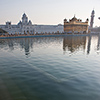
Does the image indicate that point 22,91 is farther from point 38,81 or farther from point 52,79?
point 52,79

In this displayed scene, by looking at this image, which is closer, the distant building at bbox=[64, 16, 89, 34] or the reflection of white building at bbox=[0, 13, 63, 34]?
the distant building at bbox=[64, 16, 89, 34]

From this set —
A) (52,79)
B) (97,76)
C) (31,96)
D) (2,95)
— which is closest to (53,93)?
(31,96)

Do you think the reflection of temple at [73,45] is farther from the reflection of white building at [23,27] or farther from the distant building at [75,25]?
the reflection of white building at [23,27]

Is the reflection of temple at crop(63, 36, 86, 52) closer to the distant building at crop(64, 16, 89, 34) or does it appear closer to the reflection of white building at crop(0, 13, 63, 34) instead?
the distant building at crop(64, 16, 89, 34)

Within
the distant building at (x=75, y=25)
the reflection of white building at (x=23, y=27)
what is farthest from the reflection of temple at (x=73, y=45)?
the reflection of white building at (x=23, y=27)

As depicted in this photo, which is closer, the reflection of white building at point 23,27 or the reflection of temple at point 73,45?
the reflection of temple at point 73,45

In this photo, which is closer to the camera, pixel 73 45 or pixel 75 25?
pixel 73 45

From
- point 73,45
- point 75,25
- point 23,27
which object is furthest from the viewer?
point 23,27

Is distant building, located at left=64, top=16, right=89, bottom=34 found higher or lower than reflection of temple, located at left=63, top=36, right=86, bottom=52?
higher

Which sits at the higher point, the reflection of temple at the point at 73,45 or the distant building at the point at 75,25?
the distant building at the point at 75,25

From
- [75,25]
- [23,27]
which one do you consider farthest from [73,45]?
[23,27]

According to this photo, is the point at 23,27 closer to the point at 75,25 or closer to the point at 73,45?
the point at 75,25

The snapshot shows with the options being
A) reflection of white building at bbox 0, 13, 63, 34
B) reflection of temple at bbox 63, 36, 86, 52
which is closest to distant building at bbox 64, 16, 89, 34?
reflection of white building at bbox 0, 13, 63, 34

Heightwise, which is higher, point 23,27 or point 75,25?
point 75,25
